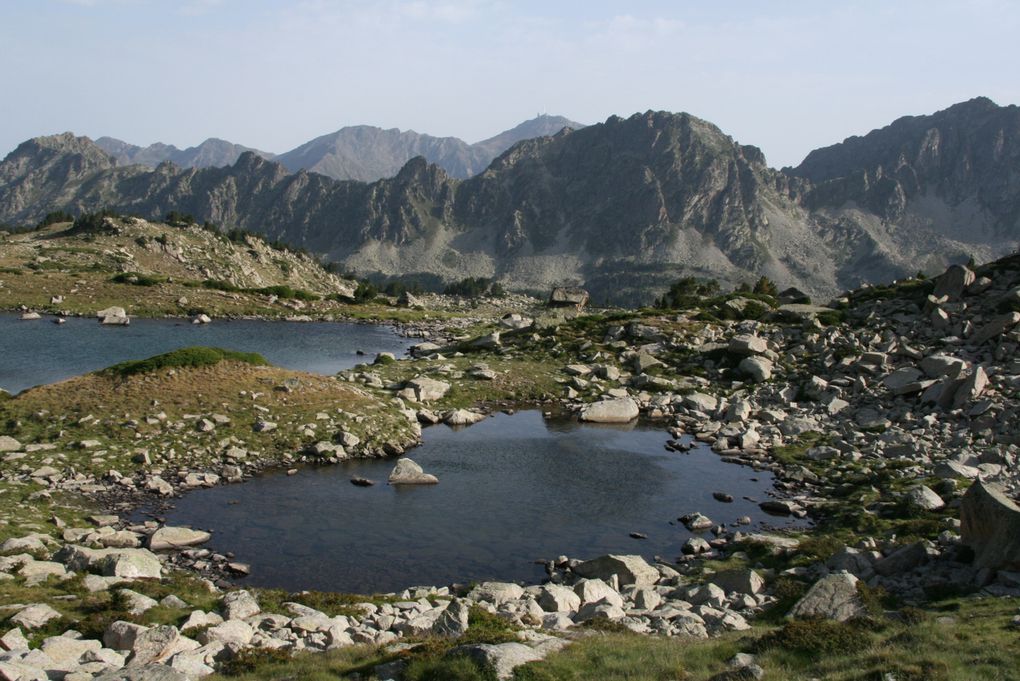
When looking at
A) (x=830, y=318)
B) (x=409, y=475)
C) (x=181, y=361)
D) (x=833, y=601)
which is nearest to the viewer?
(x=833, y=601)

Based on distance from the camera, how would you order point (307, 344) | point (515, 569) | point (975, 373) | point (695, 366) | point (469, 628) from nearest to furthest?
point (469, 628) → point (515, 569) → point (975, 373) → point (695, 366) → point (307, 344)

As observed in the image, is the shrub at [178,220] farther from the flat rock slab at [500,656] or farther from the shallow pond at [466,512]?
the flat rock slab at [500,656]

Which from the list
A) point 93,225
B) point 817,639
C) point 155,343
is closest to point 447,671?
point 817,639

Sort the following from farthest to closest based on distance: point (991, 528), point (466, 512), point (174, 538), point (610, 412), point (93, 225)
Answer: point (93, 225) → point (610, 412) → point (466, 512) → point (174, 538) → point (991, 528)

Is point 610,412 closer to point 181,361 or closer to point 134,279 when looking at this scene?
point 181,361

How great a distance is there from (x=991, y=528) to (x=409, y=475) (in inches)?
974

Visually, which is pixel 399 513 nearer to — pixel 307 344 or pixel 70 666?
pixel 70 666

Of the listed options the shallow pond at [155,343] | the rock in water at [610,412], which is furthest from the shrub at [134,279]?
the rock in water at [610,412]

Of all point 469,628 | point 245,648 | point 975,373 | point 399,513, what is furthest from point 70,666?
point 975,373

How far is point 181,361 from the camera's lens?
143 feet

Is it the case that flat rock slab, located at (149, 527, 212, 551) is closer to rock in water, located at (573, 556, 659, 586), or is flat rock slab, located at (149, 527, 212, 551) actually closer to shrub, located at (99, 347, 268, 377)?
rock in water, located at (573, 556, 659, 586)

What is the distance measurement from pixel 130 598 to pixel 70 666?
13.5ft

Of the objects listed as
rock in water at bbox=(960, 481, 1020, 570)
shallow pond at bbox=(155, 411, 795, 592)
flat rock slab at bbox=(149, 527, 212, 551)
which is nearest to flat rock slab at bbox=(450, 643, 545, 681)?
shallow pond at bbox=(155, 411, 795, 592)

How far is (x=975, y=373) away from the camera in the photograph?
43031 mm
